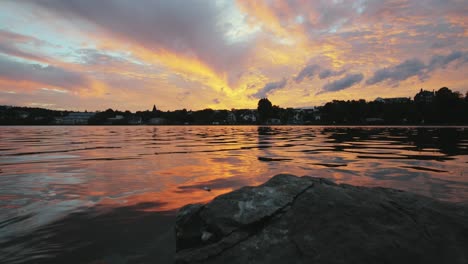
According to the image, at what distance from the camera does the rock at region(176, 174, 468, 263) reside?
276cm

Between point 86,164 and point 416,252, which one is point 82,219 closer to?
point 416,252

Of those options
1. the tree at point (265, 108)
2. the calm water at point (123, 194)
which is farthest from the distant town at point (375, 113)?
the calm water at point (123, 194)

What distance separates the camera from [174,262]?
3059 mm

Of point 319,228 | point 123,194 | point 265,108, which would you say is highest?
point 265,108

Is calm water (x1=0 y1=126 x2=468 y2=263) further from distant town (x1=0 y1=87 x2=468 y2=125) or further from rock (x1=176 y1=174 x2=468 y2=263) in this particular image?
distant town (x1=0 y1=87 x2=468 y2=125)

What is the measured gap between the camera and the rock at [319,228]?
9.04ft

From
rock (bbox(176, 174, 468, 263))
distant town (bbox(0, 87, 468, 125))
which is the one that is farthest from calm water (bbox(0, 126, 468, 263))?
distant town (bbox(0, 87, 468, 125))

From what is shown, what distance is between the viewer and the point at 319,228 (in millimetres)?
3096

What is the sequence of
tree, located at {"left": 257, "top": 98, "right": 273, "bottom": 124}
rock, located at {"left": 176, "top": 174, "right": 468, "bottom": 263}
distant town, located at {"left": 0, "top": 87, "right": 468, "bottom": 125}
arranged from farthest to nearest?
tree, located at {"left": 257, "top": 98, "right": 273, "bottom": 124}, distant town, located at {"left": 0, "top": 87, "right": 468, "bottom": 125}, rock, located at {"left": 176, "top": 174, "right": 468, "bottom": 263}

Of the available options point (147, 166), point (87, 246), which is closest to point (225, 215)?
point (87, 246)

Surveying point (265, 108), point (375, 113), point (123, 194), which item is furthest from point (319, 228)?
point (265, 108)

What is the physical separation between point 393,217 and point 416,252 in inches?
25.4

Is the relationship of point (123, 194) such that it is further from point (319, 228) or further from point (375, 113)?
point (375, 113)

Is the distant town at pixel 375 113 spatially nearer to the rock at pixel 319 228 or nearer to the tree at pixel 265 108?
the tree at pixel 265 108
